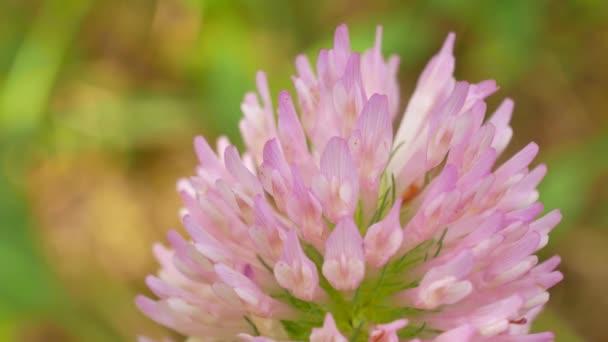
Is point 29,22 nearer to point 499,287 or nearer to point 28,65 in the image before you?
point 28,65

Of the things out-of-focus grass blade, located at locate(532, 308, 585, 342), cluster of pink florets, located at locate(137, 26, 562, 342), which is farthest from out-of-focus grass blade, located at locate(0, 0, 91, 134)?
out-of-focus grass blade, located at locate(532, 308, 585, 342)

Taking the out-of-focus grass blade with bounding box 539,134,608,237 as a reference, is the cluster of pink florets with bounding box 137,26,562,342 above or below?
below

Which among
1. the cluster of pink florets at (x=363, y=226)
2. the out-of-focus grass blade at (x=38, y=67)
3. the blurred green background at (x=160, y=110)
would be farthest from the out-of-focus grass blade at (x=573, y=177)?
the out-of-focus grass blade at (x=38, y=67)

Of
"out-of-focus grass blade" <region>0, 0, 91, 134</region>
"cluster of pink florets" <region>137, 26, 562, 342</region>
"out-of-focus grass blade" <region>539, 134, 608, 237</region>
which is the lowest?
"cluster of pink florets" <region>137, 26, 562, 342</region>

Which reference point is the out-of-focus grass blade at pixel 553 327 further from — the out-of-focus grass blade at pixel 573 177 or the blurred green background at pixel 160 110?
the out-of-focus grass blade at pixel 573 177

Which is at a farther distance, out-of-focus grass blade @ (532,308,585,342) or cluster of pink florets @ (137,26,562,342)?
out-of-focus grass blade @ (532,308,585,342)

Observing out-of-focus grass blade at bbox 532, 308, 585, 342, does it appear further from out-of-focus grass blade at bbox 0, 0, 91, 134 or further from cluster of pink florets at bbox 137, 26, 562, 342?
out-of-focus grass blade at bbox 0, 0, 91, 134

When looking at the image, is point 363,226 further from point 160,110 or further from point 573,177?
point 160,110
